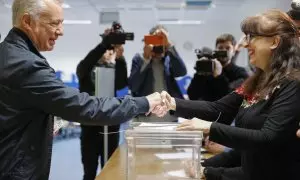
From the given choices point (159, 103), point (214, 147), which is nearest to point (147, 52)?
point (214, 147)

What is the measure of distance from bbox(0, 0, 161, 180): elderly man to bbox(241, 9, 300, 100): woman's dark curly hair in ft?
1.72

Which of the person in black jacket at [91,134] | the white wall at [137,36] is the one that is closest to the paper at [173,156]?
the person in black jacket at [91,134]

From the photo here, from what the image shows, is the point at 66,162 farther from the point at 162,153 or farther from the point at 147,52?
the point at 162,153

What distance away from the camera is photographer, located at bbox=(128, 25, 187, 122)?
2.72 metres

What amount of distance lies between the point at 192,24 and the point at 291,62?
277 inches

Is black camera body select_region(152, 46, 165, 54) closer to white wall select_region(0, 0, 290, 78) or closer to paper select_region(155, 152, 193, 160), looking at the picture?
paper select_region(155, 152, 193, 160)

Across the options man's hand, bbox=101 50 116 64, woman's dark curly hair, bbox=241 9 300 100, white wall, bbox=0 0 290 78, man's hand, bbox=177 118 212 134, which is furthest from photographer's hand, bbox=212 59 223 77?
white wall, bbox=0 0 290 78

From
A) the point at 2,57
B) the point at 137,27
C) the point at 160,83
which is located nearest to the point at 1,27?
the point at 137,27

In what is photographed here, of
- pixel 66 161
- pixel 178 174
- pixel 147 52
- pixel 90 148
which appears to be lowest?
pixel 66 161

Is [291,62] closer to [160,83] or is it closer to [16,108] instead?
[16,108]

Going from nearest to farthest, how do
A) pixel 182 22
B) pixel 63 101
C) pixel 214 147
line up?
pixel 63 101
pixel 214 147
pixel 182 22

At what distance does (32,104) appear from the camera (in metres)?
1.13

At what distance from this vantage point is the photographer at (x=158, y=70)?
2.72 m

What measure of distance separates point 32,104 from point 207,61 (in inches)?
67.7
